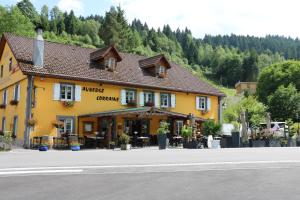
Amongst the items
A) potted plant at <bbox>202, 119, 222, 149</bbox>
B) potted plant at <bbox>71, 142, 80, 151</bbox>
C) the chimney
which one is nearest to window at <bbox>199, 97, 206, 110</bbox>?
potted plant at <bbox>202, 119, 222, 149</bbox>

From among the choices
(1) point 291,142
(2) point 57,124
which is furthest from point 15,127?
(1) point 291,142

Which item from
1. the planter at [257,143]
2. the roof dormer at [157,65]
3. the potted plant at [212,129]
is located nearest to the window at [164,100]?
the roof dormer at [157,65]

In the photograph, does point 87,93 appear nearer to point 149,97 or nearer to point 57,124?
point 57,124

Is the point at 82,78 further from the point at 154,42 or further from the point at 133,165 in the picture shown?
the point at 154,42

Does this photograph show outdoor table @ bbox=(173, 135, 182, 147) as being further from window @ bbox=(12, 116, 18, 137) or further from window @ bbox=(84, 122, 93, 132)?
window @ bbox=(12, 116, 18, 137)

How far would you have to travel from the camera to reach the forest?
8638cm

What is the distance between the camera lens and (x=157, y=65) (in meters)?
33.7

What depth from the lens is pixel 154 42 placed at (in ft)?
445

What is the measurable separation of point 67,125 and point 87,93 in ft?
8.39

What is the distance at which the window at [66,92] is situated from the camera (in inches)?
1094

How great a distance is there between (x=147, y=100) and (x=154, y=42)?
105361mm

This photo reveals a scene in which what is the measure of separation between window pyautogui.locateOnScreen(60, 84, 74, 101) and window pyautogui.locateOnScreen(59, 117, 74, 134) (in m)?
1.28

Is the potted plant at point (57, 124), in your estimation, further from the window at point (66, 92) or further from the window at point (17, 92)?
the window at point (17, 92)

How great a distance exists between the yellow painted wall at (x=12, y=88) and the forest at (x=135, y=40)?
21.2m
